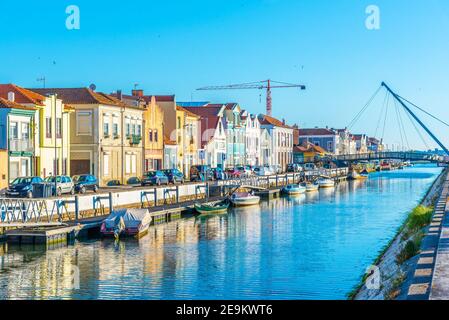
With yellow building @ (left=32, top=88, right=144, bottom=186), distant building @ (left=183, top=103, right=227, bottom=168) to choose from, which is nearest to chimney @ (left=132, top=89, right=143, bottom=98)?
distant building @ (left=183, top=103, right=227, bottom=168)

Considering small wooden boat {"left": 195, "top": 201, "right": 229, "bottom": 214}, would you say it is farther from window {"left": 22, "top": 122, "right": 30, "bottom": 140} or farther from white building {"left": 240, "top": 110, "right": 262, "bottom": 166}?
white building {"left": 240, "top": 110, "right": 262, "bottom": 166}

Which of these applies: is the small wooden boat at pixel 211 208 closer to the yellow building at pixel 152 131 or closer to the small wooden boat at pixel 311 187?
the yellow building at pixel 152 131

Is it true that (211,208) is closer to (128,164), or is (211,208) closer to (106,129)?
(106,129)

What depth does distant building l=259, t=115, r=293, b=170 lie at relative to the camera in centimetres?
13388

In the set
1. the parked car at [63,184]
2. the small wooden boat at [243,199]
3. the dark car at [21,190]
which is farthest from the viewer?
the small wooden boat at [243,199]

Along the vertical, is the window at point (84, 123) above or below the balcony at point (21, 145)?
above

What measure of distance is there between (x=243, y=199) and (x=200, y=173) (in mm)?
17495

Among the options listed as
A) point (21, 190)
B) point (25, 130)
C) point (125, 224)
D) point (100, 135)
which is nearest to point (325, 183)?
point (100, 135)

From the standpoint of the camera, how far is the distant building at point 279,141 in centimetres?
13388

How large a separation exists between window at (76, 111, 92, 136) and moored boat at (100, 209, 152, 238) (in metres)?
26.8

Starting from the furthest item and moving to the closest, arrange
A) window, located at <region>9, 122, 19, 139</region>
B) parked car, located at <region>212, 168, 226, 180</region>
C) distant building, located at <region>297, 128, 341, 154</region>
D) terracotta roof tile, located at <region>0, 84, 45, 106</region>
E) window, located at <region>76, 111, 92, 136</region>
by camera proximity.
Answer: distant building, located at <region>297, 128, 341, 154</region> < parked car, located at <region>212, 168, 226, 180</region> < window, located at <region>76, 111, 92, 136</region> < terracotta roof tile, located at <region>0, 84, 45, 106</region> < window, located at <region>9, 122, 19, 139</region>

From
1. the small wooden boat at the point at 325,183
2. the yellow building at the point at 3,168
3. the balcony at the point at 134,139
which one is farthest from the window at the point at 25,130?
the small wooden boat at the point at 325,183

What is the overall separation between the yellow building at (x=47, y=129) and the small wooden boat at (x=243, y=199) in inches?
618

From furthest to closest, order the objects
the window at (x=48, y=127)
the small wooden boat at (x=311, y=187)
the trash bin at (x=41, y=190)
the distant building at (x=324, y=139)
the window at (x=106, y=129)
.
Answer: the distant building at (x=324, y=139)
the small wooden boat at (x=311, y=187)
the window at (x=106, y=129)
the window at (x=48, y=127)
the trash bin at (x=41, y=190)
